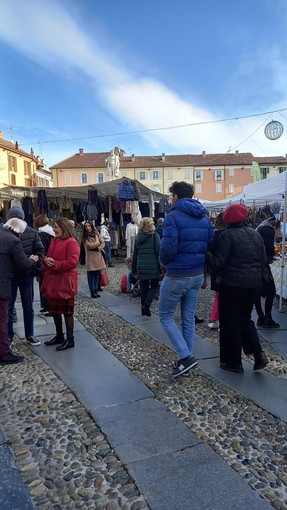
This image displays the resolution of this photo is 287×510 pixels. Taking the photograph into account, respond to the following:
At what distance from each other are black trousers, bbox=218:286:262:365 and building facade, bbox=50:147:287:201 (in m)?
55.4

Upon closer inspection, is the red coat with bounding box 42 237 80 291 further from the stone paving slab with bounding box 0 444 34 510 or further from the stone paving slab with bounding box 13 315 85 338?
the stone paving slab with bounding box 0 444 34 510

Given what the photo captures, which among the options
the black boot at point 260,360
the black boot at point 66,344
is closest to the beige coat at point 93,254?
the black boot at point 66,344

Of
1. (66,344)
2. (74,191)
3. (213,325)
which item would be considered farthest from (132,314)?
(74,191)

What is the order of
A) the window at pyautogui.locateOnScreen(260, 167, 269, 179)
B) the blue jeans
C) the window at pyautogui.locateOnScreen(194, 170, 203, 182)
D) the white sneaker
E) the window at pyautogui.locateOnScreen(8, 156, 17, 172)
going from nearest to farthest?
the blue jeans
the white sneaker
the window at pyautogui.locateOnScreen(8, 156, 17, 172)
the window at pyautogui.locateOnScreen(260, 167, 269, 179)
the window at pyautogui.locateOnScreen(194, 170, 203, 182)

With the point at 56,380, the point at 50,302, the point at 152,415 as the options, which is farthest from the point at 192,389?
the point at 50,302

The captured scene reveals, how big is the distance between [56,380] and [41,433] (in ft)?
2.93

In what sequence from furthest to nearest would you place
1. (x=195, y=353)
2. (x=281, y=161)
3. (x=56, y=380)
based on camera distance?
(x=281, y=161) → (x=195, y=353) → (x=56, y=380)

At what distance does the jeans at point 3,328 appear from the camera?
3.81m

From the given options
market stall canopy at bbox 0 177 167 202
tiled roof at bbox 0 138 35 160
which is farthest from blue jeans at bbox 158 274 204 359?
tiled roof at bbox 0 138 35 160

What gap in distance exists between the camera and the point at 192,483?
2031 mm

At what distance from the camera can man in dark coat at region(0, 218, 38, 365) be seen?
377 cm

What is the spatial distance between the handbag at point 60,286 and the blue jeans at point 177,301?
4.16 ft

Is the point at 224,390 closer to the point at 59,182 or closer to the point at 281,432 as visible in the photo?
the point at 281,432

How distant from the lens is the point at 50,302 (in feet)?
14.1
